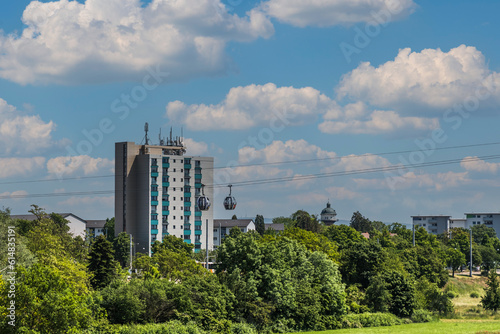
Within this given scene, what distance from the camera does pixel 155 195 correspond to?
5945 inches

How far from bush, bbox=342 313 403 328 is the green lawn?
166cm

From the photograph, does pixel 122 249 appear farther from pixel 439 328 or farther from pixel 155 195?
pixel 439 328

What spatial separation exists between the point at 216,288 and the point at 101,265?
14.5 m

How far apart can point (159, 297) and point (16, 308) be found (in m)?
13.8

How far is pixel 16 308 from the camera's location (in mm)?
34219

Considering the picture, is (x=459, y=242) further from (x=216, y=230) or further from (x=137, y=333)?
(x=137, y=333)

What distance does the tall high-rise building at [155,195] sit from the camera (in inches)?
5902

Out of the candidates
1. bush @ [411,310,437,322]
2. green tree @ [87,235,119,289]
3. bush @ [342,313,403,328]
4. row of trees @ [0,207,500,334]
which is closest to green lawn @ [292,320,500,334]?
bush @ [342,313,403,328]

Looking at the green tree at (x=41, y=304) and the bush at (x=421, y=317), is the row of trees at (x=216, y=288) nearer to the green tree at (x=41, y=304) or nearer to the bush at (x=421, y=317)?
the green tree at (x=41, y=304)

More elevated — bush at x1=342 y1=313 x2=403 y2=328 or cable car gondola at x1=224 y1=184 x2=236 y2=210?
cable car gondola at x1=224 y1=184 x2=236 y2=210

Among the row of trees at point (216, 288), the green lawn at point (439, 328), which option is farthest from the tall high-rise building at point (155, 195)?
the green lawn at point (439, 328)

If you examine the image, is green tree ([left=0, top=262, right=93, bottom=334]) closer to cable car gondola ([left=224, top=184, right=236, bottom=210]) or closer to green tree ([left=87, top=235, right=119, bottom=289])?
green tree ([left=87, top=235, right=119, bottom=289])

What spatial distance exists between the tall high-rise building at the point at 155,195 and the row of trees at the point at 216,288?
69.2 meters

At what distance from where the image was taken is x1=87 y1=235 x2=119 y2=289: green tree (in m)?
58.5
